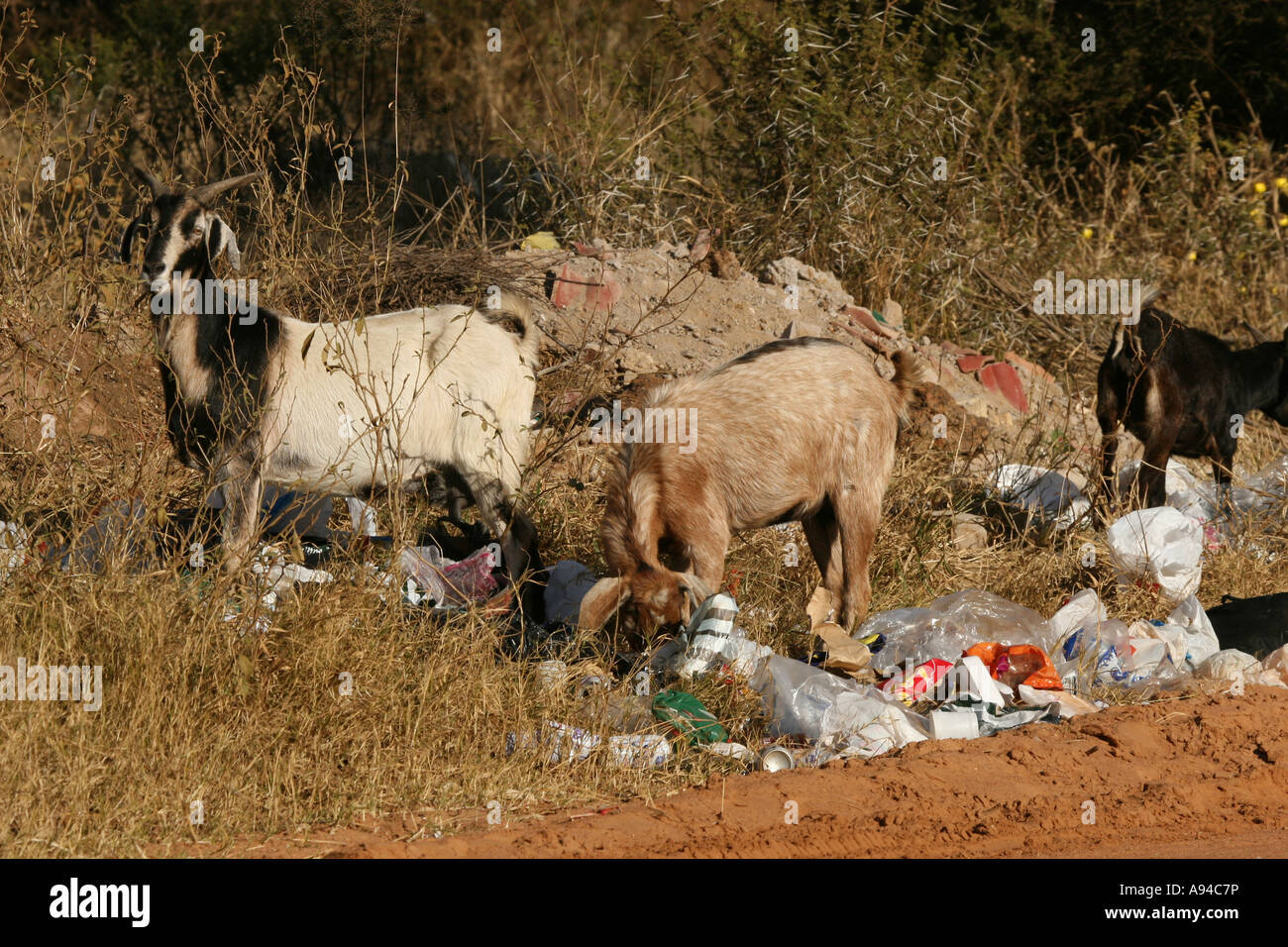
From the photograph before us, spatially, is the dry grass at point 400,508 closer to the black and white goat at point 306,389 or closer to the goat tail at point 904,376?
the black and white goat at point 306,389

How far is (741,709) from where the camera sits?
5.43m

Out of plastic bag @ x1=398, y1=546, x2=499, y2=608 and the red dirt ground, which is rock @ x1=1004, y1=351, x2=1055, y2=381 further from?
plastic bag @ x1=398, y1=546, x2=499, y2=608

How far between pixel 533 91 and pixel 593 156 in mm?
5576

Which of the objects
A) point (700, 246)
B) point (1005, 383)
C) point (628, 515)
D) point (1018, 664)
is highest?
point (700, 246)

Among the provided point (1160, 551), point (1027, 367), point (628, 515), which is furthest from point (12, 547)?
point (1027, 367)

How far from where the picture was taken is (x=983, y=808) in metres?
4.82

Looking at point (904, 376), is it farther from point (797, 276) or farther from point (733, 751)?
point (797, 276)

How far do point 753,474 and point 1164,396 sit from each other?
311cm

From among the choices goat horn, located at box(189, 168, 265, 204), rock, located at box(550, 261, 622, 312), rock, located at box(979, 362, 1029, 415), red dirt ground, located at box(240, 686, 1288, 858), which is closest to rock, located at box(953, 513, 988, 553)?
red dirt ground, located at box(240, 686, 1288, 858)

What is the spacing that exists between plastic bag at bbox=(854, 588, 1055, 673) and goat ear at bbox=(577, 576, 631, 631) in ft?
4.47

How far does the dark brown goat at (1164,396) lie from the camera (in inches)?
307

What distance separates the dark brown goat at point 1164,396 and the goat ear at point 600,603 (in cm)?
369

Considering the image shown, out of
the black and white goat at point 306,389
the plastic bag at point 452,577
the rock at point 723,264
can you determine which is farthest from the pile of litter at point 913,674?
the rock at point 723,264

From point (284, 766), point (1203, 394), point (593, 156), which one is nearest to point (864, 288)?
point (593, 156)
